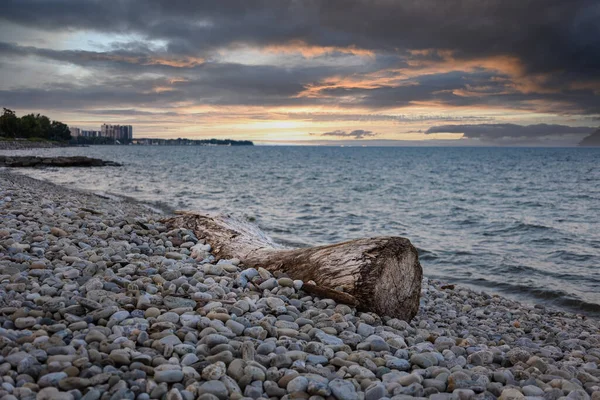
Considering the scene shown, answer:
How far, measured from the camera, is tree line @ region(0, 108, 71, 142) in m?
102

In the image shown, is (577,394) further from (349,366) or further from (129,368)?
(129,368)

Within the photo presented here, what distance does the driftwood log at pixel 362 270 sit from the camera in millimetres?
5559

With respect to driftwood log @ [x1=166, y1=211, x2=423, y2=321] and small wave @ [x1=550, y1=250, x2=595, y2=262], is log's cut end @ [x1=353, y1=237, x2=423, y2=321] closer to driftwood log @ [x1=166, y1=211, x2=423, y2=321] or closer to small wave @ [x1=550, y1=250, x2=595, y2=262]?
driftwood log @ [x1=166, y1=211, x2=423, y2=321]

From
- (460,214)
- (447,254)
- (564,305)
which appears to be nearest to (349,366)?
(564,305)

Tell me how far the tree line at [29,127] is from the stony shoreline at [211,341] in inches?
4473

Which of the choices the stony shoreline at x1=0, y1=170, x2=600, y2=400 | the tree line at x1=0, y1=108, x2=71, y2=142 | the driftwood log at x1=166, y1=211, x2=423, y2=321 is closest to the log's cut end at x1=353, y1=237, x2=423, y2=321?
the driftwood log at x1=166, y1=211, x2=423, y2=321

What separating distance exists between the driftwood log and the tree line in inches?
4513

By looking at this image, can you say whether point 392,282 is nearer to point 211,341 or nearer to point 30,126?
point 211,341

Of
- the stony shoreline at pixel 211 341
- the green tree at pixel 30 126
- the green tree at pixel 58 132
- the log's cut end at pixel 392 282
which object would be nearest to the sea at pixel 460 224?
the stony shoreline at pixel 211 341

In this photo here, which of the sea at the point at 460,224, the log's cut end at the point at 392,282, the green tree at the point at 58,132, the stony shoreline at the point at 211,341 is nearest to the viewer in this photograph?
the stony shoreline at the point at 211,341

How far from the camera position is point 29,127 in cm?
10944

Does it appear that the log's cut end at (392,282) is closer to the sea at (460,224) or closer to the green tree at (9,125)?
the sea at (460,224)

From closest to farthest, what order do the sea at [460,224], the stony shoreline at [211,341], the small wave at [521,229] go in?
1. the stony shoreline at [211,341]
2. the sea at [460,224]
3. the small wave at [521,229]

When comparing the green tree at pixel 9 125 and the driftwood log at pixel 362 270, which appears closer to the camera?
the driftwood log at pixel 362 270
